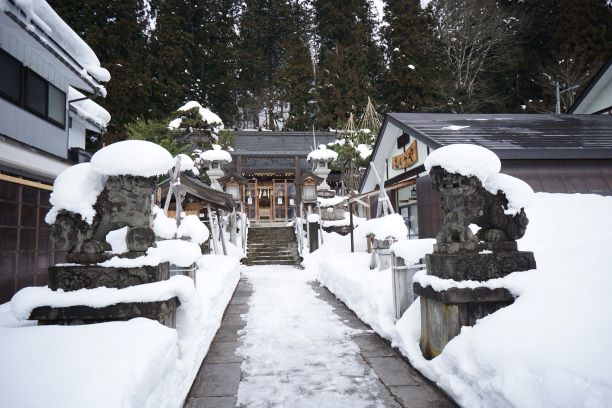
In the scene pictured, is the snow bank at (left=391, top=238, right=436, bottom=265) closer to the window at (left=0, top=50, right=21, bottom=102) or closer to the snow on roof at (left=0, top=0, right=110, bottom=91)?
the snow on roof at (left=0, top=0, right=110, bottom=91)

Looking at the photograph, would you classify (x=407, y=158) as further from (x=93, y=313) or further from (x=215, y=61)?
(x=215, y=61)

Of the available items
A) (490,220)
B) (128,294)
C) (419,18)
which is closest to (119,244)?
(128,294)

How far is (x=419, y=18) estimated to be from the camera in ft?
94.5

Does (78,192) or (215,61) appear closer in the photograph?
(78,192)

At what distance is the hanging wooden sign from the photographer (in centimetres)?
1163

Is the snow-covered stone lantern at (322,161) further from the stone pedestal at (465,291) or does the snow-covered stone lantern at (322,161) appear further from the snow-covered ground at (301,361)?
the stone pedestal at (465,291)

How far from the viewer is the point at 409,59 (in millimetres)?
28234

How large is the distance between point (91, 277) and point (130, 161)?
1.12 m

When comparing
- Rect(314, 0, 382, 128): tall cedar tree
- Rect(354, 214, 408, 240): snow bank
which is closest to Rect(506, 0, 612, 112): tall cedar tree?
Rect(314, 0, 382, 128): tall cedar tree

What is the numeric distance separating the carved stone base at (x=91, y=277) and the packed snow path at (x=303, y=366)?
1336 mm

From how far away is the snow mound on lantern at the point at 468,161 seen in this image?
12.1ft

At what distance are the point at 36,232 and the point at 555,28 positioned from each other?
108 feet

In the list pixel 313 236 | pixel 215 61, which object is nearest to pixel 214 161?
pixel 313 236

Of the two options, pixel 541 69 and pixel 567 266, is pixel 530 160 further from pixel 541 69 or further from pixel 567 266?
pixel 541 69
